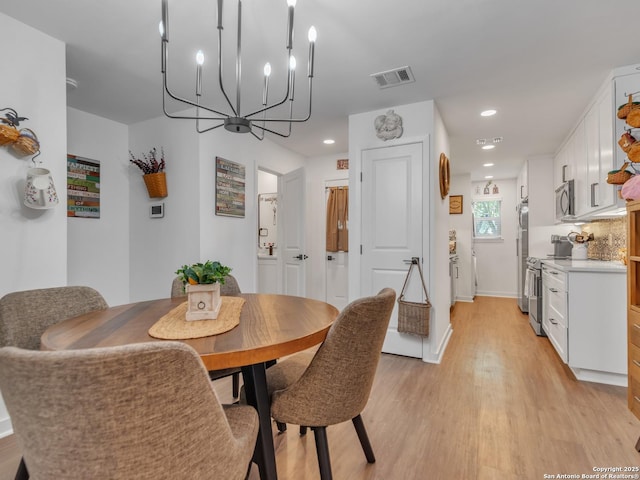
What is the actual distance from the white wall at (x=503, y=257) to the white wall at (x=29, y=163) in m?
6.72

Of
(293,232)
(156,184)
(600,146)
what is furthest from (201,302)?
(600,146)

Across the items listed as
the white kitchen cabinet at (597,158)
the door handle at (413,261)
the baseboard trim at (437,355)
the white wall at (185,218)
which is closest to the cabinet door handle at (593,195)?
the white kitchen cabinet at (597,158)

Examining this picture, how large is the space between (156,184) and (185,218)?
16.7 inches

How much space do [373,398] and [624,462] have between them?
1317 mm

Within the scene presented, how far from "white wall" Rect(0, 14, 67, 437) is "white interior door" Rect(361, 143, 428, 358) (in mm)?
2443

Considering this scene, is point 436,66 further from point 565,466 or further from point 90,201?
point 90,201

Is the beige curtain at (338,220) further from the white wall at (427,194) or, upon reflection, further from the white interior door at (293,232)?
the white wall at (427,194)

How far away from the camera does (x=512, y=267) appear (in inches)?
252

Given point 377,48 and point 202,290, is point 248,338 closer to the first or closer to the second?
point 202,290

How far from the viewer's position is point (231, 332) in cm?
121

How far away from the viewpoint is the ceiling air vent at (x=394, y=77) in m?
2.48

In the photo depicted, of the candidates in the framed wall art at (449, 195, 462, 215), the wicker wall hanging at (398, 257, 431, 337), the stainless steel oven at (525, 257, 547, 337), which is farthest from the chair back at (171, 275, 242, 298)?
the framed wall art at (449, 195, 462, 215)

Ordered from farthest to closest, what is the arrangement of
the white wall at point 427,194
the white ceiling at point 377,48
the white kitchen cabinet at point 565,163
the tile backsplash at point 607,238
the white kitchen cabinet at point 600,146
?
the white kitchen cabinet at point 565,163 → the tile backsplash at point 607,238 → the white wall at point 427,194 → the white kitchen cabinet at point 600,146 → the white ceiling at point 377,48

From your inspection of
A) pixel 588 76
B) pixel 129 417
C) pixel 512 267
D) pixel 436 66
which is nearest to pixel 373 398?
pixel 129 417
